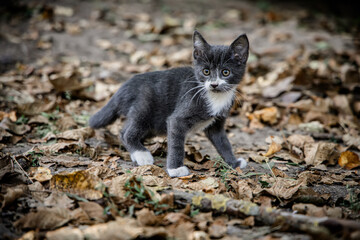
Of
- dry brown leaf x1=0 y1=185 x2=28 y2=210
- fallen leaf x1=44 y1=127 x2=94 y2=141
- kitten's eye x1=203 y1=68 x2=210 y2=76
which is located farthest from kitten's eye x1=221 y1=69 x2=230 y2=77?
dry brown leaf x1=0 y1=185 x2=28 y2=210

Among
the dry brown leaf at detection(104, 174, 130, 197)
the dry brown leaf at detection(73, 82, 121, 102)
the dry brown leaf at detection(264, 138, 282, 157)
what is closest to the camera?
the dry brown leaf at detection(104, 174, 130, 197)

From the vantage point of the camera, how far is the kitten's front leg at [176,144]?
3.14 meters

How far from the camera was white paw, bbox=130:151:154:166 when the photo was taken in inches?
129

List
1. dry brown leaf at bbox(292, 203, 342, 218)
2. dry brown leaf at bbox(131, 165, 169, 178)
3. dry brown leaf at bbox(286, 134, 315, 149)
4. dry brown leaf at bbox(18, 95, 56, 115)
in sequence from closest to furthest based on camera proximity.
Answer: dry brown leaf at bbox(292, 203, 342, 218)
dry brown leaf at bbox(131, 165, 169, 178)
dry brown leaf at bbox(286, 134, 315, 149)
dry brown leaf at bbox(18, 95, 56, 115)

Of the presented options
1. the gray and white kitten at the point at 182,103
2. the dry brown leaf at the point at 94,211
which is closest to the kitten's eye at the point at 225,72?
the gray and white kitten at the point at 182,103

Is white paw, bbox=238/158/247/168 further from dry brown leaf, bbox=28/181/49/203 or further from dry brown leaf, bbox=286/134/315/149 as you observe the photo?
dry brown leaf, bbox=28/181/49/203

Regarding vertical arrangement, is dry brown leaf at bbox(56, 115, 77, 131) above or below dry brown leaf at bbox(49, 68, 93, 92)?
below

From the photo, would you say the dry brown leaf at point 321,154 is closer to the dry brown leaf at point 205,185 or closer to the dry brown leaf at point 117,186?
the dry brown leaf at point 205,185

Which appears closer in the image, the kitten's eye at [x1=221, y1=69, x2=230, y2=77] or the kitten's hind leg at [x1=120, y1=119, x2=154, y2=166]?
the kitten's eye at [x1=221, y1=69, x2=230, y2=77]

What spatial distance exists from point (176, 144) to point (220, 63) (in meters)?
0.96

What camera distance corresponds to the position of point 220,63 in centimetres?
326

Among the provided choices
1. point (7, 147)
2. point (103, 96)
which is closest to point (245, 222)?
point (7, 147)

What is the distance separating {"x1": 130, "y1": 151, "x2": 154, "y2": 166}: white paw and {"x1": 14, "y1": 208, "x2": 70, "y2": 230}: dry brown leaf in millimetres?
1244

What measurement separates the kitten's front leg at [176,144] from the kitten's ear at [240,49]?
35.6 inches
